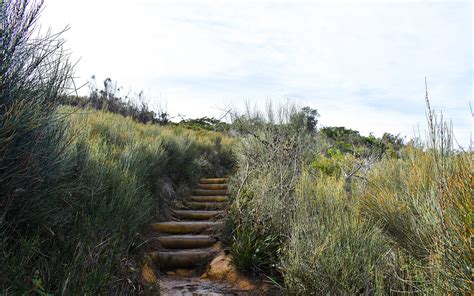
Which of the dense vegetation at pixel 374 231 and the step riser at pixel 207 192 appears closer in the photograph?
the dense vegetation at pixel 374 231

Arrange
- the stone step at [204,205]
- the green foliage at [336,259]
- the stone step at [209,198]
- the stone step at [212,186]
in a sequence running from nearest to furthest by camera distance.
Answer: the green foliage at [336,259] < the stone step at [204,205] < the stone step at [209,198] < the stone step at [212,186]

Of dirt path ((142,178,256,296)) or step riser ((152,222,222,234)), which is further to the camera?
step riser ((152,222,222,234))

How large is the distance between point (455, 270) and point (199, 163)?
12268mm

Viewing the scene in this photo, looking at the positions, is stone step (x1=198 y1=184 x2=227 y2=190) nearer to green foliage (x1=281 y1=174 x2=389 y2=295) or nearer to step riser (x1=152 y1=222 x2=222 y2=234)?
step riser (x1=152 y1=222 x2=222 y2=234)

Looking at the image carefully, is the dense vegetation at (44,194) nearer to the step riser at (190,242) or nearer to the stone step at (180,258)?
A: the stone step at (180,258)

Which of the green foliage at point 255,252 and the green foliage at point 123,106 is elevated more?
the green foliage at point 123,106

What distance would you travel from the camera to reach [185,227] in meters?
8.65

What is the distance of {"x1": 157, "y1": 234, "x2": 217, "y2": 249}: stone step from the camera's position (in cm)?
785

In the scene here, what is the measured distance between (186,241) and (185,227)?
0.69 metres

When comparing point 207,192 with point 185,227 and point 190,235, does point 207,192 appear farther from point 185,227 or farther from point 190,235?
point 190,235

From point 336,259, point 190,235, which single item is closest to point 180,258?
point 190,235

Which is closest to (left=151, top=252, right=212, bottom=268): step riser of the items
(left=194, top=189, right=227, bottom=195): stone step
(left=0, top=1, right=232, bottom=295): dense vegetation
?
(left=0, top=1, right=232, bottom=295): dense vegetation

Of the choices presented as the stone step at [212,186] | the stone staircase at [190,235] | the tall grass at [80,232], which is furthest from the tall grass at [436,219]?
the stone step at [212,186]

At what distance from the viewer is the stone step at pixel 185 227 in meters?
→ 8.48
